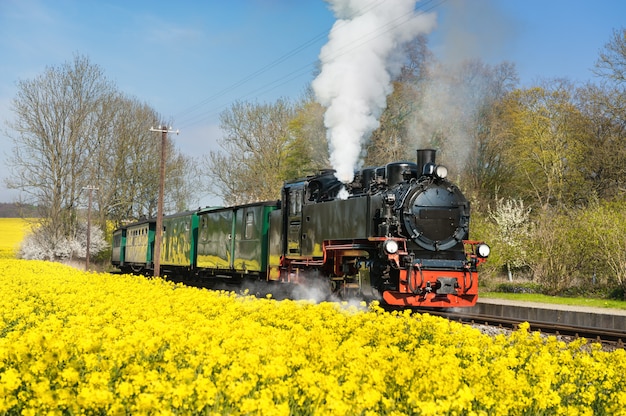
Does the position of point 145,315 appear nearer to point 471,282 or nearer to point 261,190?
point 471,282

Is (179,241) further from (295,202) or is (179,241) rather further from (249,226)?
(295,202)

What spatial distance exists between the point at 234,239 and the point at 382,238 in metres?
8.75

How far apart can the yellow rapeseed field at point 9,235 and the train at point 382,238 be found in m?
46.5

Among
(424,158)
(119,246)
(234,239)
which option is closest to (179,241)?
(234,239)

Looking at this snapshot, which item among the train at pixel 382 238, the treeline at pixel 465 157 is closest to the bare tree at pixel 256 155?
the treeline at pixel 465 157

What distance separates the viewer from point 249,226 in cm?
2123

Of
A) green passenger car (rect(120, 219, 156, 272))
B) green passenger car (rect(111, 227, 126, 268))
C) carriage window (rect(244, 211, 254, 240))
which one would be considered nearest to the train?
carriage window (rect(244, 211, 254, 240))

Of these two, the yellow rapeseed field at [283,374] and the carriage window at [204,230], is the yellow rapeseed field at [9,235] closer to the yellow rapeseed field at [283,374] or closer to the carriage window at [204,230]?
the carriage window at [204,230]

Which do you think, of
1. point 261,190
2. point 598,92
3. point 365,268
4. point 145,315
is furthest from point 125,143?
point 145,315

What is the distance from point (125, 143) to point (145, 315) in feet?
164

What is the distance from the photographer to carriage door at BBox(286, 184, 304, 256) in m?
17.7

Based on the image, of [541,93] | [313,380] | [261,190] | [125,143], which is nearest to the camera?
[313,380]

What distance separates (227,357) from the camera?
5531 mm

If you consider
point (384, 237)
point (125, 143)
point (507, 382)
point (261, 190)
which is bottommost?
point (507, 382)
